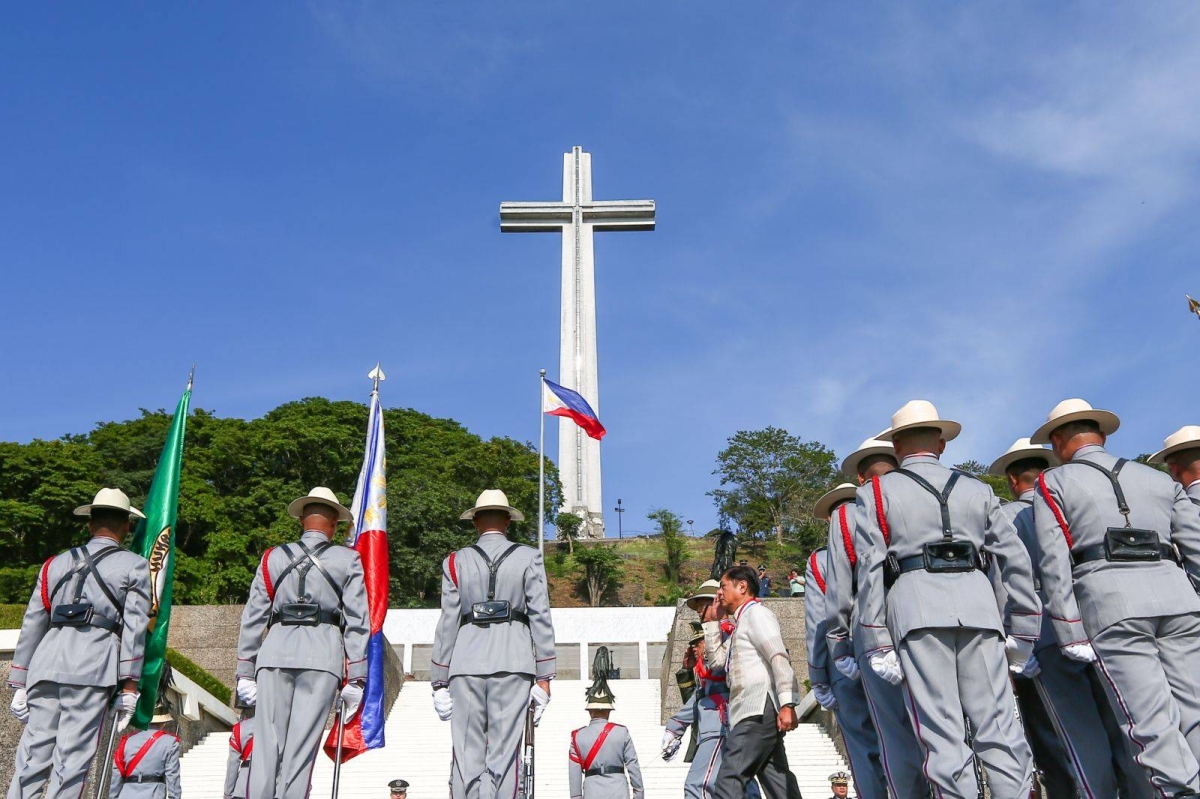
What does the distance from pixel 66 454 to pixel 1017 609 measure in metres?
40.3

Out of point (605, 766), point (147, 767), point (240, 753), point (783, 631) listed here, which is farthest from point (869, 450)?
point (783, 631)

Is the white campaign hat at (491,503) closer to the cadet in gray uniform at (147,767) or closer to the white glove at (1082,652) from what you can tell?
the white glove at (1082,652)

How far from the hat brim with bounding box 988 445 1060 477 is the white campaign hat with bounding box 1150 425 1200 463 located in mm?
591

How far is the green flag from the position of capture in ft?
27.7

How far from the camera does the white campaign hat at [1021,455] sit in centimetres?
662

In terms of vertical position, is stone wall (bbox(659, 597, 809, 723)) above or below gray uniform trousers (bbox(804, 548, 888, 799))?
above

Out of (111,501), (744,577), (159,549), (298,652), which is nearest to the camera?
(298,652)

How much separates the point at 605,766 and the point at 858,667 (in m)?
4.28

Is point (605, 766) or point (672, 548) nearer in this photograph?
point (605, 766)

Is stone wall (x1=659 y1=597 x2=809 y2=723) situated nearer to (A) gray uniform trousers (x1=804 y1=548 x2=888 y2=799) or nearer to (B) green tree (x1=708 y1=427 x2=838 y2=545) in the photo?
(A) gray uniform trousers (x1=804 y1=548 x2=888 y2=799)

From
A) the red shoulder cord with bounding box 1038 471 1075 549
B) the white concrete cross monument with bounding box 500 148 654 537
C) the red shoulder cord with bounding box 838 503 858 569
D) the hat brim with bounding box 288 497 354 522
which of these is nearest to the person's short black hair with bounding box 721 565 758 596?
the red shoulder cord with bounding box 838 503 858 569

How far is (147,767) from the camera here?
8.60m

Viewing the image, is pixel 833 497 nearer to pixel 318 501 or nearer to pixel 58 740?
pixel 318 501

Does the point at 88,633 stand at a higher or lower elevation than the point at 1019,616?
higher
